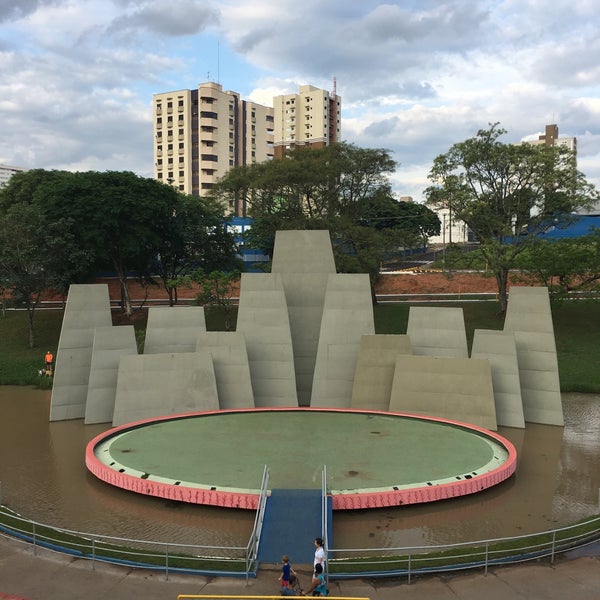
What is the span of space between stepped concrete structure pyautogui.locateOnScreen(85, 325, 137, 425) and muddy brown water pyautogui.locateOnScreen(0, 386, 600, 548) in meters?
2.90

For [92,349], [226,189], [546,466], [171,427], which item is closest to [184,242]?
[226,189]

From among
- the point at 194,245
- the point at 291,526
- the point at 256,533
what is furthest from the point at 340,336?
the point at 194,245

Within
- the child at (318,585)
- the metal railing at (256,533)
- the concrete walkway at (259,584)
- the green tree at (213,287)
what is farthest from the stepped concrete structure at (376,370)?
the green tree at (213,287)

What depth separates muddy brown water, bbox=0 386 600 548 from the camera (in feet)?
47.9

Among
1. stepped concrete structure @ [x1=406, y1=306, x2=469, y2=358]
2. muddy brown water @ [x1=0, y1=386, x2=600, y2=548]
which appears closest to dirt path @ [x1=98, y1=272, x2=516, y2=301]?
stepped concrete structure @ [x1=406, y1=306, x2=469, y2=358]

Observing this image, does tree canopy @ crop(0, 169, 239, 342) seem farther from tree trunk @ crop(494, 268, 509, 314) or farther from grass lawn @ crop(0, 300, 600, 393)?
tree trunk @ crop(494, 268, 509, 314)

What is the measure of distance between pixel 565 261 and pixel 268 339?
22.5 m

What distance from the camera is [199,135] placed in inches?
3949

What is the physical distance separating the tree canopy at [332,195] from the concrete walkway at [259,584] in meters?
32.5

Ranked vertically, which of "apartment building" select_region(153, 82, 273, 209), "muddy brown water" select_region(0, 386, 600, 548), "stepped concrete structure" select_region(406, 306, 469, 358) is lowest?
"muddy brown water" select_region(0, 386, 600, 548)

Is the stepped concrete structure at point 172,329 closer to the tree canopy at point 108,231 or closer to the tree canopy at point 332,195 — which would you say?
the tree canopy at point 108,231

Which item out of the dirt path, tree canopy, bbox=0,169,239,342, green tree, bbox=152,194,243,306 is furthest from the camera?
the dirt path

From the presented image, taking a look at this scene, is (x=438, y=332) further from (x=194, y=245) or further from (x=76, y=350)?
(x=194, y=245)

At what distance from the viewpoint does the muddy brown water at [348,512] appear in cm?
1460
